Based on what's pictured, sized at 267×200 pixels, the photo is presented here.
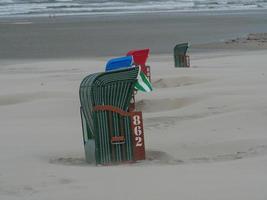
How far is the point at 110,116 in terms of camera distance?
6.70m

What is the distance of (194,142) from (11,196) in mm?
3318

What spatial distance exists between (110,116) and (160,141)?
1.45 meters

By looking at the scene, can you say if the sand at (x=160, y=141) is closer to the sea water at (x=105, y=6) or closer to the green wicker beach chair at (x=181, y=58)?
the green wicker beach chair at (x=181, y=58)

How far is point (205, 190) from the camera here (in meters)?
5.01

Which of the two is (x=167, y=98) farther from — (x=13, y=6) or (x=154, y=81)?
(x=13, y=6)

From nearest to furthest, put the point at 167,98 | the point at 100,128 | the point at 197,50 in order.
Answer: the point at 100,128, the point at 167,98, the point at 197,50

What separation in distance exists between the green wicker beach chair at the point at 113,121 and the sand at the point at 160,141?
0.74 ft

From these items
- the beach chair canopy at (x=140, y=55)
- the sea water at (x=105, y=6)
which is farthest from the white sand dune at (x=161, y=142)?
the sea water at (x=105, y=6)

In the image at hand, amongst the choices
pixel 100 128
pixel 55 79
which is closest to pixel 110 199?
pixel 100 128

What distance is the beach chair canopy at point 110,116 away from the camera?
21.9 ft

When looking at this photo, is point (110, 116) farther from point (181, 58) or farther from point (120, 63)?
point (181, 58)

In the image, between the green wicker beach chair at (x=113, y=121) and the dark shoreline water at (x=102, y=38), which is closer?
the green wicker beach chair at (x=113, y=121)

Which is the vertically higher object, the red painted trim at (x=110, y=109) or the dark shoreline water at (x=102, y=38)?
the red painted trim at (x=110, y=109)

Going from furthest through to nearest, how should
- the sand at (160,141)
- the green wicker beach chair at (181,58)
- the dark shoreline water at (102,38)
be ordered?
the dark shoreline water at (102,38) < the green wicker beach chair at (181,58) < the sand at (160,141)
